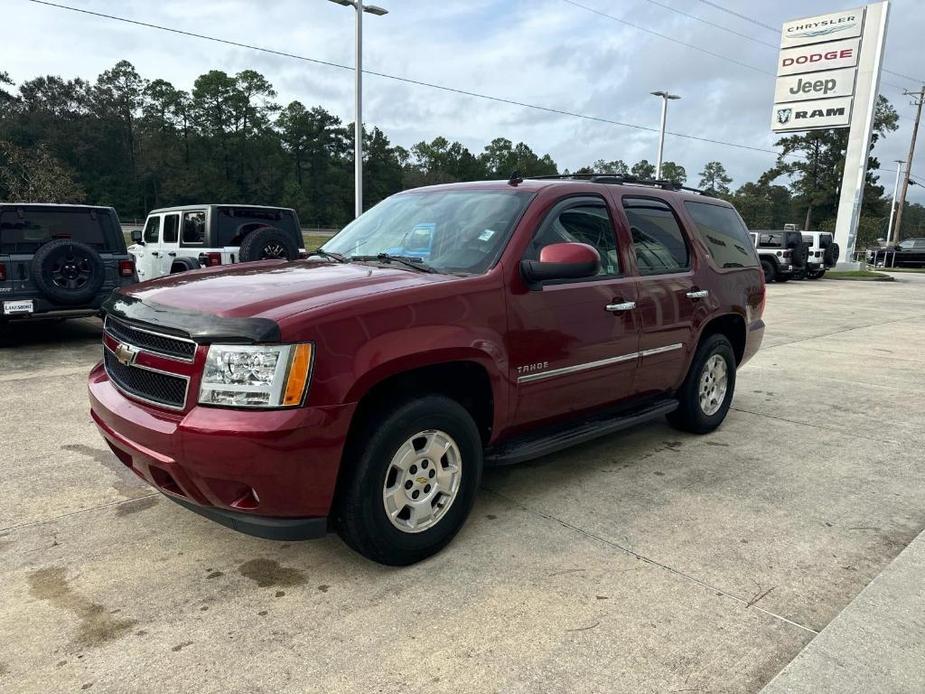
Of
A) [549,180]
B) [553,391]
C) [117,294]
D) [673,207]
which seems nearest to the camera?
[117,294]

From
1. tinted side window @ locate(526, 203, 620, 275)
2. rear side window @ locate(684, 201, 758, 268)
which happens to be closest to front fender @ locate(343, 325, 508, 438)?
tinted side window @ locate(526, 203, 620, 275)

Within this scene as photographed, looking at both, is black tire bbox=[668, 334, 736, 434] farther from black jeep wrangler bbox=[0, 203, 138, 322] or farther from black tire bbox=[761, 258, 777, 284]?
black tire bbox=[761, 258, 777, 284]

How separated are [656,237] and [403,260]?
73.4 inches

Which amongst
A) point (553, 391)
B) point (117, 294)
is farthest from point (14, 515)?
point (553, 391)

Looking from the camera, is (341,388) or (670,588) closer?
(341,388)

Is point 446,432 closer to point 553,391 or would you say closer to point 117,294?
point 553,391

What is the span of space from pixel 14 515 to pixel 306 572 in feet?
5.65

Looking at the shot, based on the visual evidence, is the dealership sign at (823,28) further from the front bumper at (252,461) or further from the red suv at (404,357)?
the front bumper at (252,461)

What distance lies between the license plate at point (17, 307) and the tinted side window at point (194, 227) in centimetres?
327

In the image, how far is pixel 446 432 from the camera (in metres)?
3.06

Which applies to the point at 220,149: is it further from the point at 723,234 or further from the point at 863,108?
the point at 723,234

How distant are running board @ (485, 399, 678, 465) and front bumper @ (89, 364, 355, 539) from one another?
3.34 ft

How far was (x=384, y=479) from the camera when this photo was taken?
2836 millimetres

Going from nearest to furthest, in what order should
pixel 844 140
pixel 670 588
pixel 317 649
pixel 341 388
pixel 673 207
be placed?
pixel 317 649, pixel 341 388, pixel 670 588, pixel 673 207, pixel 844 140
